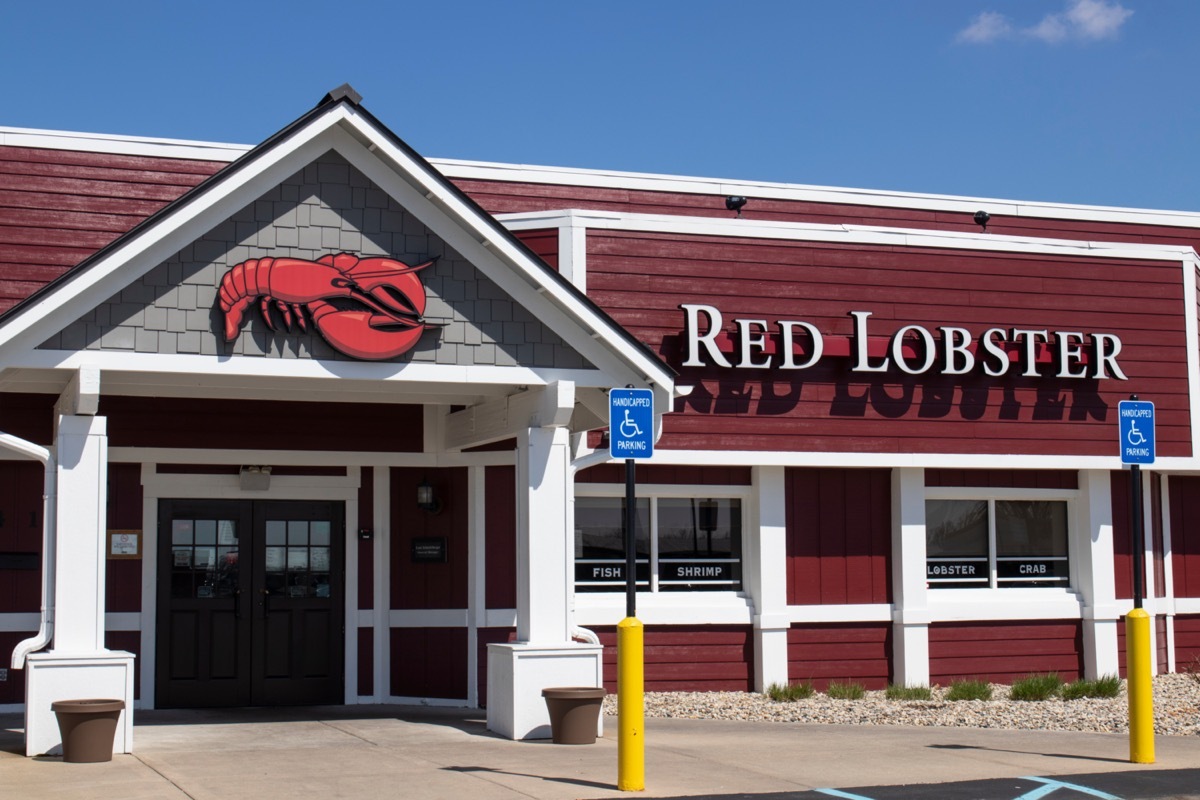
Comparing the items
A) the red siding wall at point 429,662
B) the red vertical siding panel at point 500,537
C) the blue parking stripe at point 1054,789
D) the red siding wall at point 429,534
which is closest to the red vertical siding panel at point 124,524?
the red siding wall at point 429,534

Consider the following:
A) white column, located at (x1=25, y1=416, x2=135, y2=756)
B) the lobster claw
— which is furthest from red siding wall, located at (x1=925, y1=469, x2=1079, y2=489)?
white column, located at (x1=25, y1=416, x2=135, y2=756)

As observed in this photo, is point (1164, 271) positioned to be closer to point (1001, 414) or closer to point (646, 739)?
point (1001, 414)

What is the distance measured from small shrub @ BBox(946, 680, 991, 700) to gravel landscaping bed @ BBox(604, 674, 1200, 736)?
107 millimetres

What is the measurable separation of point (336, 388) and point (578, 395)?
2155mm

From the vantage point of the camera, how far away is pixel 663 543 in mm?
16141

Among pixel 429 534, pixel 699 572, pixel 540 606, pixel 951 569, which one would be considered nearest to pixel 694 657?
pixel 699 572

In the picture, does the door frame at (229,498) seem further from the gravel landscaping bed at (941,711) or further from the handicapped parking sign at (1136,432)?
the handicapped parking sign at (1136,432)

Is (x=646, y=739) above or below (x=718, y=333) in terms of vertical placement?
below

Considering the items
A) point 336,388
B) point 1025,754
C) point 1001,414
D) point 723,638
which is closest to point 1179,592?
point 1001,414

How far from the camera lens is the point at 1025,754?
1165 centimetres

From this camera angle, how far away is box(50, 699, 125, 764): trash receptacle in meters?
10.6

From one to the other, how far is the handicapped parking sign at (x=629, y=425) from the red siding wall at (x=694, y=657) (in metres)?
5.67

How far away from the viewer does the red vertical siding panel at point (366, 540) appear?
15.4 meters

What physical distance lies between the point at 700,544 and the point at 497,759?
18.7 feet
